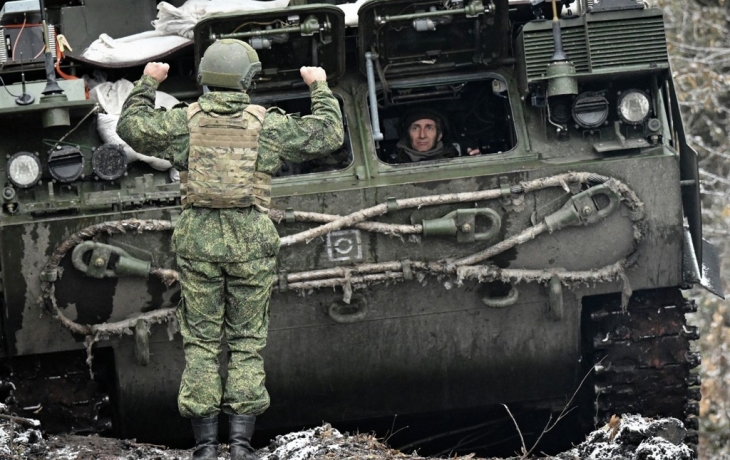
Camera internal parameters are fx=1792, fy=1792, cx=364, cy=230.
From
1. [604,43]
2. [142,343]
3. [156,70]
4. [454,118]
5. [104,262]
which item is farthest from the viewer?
[454,118]

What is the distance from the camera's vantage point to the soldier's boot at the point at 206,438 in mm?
7750

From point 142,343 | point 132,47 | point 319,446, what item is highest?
point 132,47

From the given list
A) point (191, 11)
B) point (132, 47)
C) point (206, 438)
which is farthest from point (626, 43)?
point (206, 438)

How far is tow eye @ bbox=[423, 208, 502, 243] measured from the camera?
360 inches

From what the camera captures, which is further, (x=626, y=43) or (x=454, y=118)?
(x=454, y=118)

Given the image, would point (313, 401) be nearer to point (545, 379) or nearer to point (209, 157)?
point (545, 379)

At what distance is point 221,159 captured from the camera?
305 inches

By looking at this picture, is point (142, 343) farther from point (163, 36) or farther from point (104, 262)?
point (163, 36)

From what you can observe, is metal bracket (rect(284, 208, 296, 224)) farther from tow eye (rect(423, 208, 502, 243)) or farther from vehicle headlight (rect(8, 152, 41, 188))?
vehicle headlight (rect(8, 152, 41, 188))

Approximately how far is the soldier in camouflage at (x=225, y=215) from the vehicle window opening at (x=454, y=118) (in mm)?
2034

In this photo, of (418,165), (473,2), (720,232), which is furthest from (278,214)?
(720,232)

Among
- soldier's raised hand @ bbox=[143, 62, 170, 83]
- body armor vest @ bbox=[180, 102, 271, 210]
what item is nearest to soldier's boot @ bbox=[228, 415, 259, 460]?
body armor vest @ bbox=[180, 102, 271, 210]

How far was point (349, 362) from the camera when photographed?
965cm

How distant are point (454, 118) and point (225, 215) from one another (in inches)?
116
